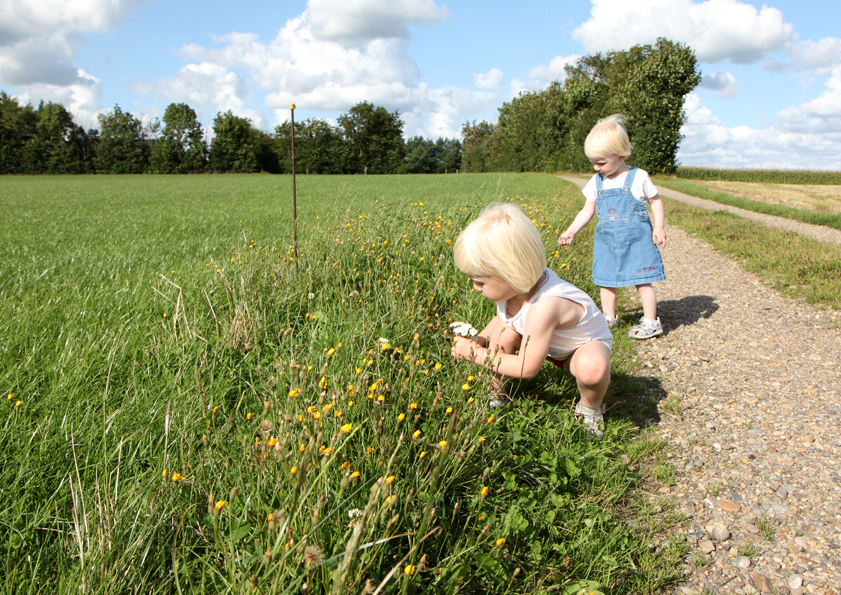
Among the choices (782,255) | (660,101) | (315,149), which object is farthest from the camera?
(315,149)

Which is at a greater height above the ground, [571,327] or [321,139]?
[321,139]

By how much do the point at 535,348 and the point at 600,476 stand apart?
0.65 meters

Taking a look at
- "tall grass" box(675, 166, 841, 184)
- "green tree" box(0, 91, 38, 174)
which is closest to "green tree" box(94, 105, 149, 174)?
"green tree" box(0, 91, 38, 174)

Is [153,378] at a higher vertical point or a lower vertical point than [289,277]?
lower

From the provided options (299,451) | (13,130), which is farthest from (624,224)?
(13,130)

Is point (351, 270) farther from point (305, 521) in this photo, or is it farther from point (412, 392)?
point (305, 521)

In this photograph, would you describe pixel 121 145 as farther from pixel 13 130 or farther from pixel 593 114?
pixel 593 114

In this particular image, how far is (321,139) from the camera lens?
77.0 m

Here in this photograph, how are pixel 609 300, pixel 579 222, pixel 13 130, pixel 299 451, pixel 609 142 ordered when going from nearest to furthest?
pixel 299 451
pixel 609 142
pixel 579 222
pixel 609 300
pixel 13 130

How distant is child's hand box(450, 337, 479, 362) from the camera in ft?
7.73

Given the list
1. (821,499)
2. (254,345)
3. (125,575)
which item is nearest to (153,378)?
(254,345)

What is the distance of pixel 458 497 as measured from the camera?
1.89 m

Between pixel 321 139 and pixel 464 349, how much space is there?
8011 cm

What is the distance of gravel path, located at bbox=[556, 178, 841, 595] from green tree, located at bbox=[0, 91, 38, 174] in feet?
271
